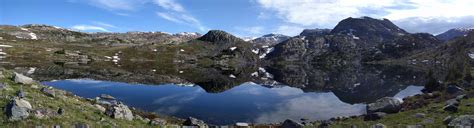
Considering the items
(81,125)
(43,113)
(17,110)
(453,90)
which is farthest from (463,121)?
(17,110)

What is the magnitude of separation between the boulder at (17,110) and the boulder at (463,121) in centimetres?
3033

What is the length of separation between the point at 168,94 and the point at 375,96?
1665 inches

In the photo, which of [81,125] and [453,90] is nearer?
[81,125]

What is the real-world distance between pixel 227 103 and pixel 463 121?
146 ft

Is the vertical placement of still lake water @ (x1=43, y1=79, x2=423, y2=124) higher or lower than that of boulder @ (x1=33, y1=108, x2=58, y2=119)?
lower

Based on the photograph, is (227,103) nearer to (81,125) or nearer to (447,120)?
(447,120)

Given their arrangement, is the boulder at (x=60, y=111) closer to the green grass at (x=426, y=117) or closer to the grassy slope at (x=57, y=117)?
the grassy slope at (x=57, y=117)

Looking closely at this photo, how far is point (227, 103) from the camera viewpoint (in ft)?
241

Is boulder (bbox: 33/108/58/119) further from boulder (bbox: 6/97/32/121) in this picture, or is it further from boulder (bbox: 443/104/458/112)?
boulder (bbox: 443/104/458/112)

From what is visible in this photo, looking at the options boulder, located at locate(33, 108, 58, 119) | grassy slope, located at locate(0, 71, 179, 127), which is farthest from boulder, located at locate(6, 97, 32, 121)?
boulder, located at locate(33, 108, 58, 119)

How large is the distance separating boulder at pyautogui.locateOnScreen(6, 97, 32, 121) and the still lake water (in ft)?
102

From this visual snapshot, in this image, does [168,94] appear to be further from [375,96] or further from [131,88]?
[375,96]

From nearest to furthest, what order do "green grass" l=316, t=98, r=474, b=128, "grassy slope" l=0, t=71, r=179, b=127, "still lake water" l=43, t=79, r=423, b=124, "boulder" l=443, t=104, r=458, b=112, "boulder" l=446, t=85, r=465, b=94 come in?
"grassy slope" l=0, t=71, r=179, b=127 → "green grass" l=316, t=98, r=474, b=128 → "boulder" l=443, t=104, r=458, b=112 → "boulder" l=446, t=85, r=465, b=94 → "still lake water" l=43, t=79, r=423, b=124

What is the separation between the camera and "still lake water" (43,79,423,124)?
6047 centimetres
